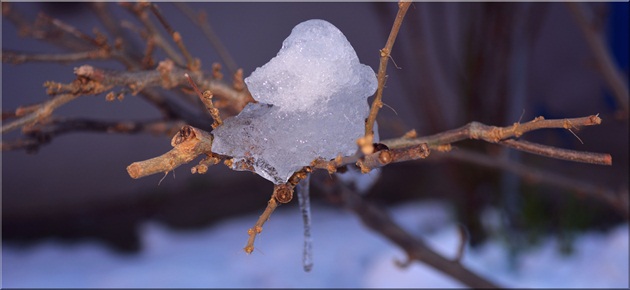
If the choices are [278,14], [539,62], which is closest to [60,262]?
[278,14]

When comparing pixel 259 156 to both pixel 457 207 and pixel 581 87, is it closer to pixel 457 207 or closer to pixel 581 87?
pixel 457 207

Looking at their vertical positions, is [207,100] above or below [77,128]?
below

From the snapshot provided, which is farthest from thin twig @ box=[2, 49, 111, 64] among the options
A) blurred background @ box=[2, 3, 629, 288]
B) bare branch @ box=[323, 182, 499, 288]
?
blurred background @ box=[2, 3, 629, 288]

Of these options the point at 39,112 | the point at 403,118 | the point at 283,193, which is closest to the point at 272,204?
the point at 283,193

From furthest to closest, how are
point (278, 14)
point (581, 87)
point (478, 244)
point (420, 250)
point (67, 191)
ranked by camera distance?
point (581, 87)
point (67, 191)
point (278, 14)
point (478, 244)
point (420, 250)

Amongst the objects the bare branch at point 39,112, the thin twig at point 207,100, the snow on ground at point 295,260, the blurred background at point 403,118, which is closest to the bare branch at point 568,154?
the thin twig at point 207,100

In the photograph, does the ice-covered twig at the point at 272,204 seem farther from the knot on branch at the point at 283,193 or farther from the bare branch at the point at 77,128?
the bare branch at the point at 77,128

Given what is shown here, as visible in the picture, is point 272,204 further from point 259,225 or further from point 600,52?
point 600,52
